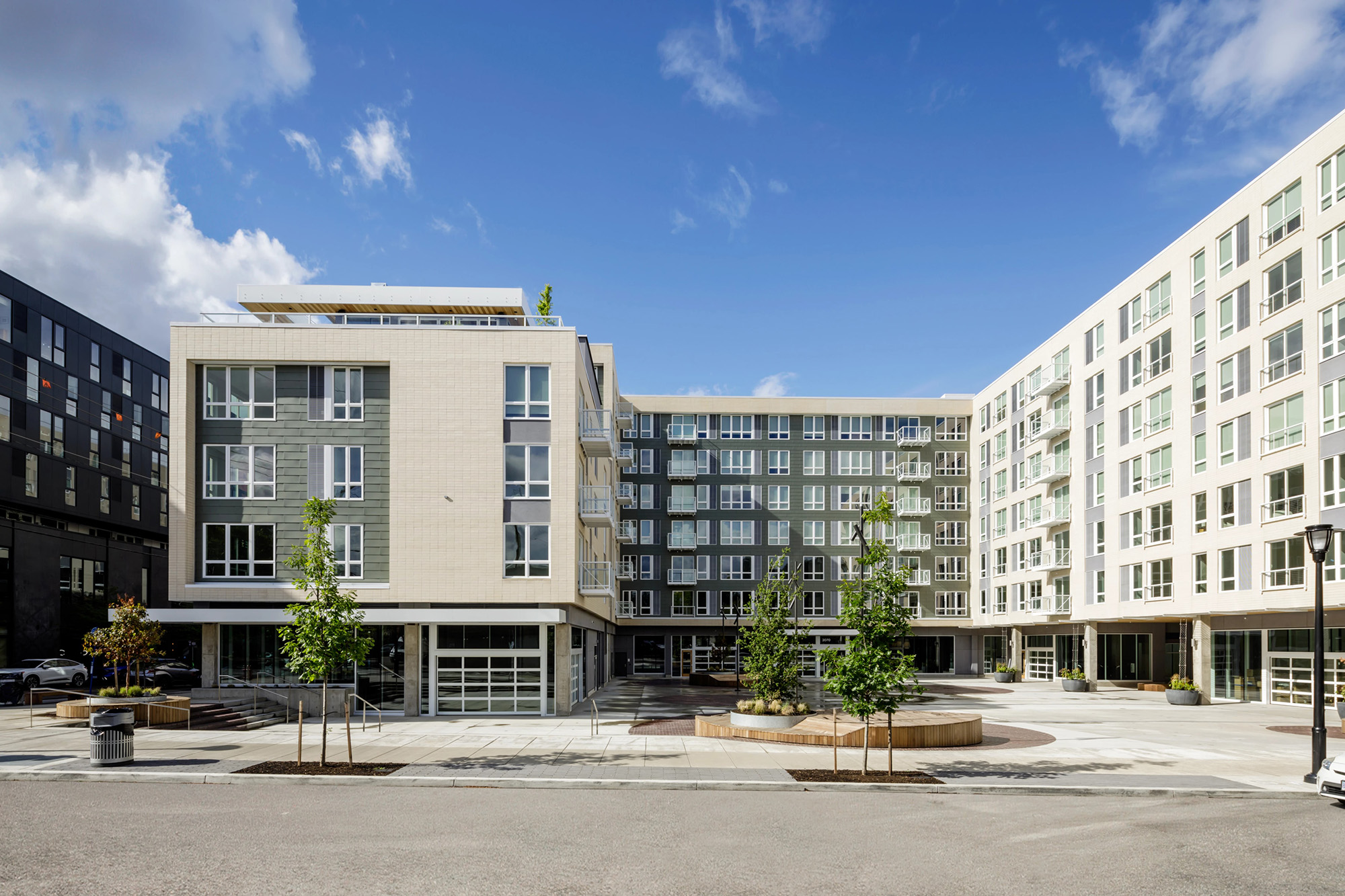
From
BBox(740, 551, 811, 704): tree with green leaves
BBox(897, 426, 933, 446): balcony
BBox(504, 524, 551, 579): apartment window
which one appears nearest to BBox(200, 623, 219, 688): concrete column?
BBox(504, 524, 551, 579): apartment window

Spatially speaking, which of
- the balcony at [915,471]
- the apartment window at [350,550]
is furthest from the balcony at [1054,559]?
the apartment window at [350,550]

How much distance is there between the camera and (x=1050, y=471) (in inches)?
2287

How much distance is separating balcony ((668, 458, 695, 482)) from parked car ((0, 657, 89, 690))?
124ft

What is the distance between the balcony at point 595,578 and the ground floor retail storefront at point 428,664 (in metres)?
2.44

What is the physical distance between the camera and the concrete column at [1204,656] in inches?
1757

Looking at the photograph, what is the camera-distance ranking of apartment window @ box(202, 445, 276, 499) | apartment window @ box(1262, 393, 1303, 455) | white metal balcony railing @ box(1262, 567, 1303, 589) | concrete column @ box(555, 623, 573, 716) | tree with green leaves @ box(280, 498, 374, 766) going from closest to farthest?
tree with green leaves @ box(280, 498, 374, 766)
concrete column @ box(555, 623, 573, 716)
apartment window @ box(202, 445, 276, 499)
white metal balcony railing @ box(1262, 567, 1303, 589)
apartment window @ box(1262, 393, 1303, 455)

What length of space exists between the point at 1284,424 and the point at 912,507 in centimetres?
3685

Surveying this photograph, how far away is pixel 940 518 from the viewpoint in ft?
244

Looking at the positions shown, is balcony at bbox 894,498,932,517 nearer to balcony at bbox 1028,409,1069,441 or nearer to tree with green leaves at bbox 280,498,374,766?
balcony at bbox 1028,409,1069,441

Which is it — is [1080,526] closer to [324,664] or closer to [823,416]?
[823,416]

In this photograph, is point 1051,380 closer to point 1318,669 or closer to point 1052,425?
point 1052,425

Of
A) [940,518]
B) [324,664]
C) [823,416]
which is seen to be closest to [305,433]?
[324,664]

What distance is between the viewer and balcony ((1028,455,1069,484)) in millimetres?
57031

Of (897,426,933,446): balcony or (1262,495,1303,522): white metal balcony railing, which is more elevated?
(897,426,933,446): balcony
